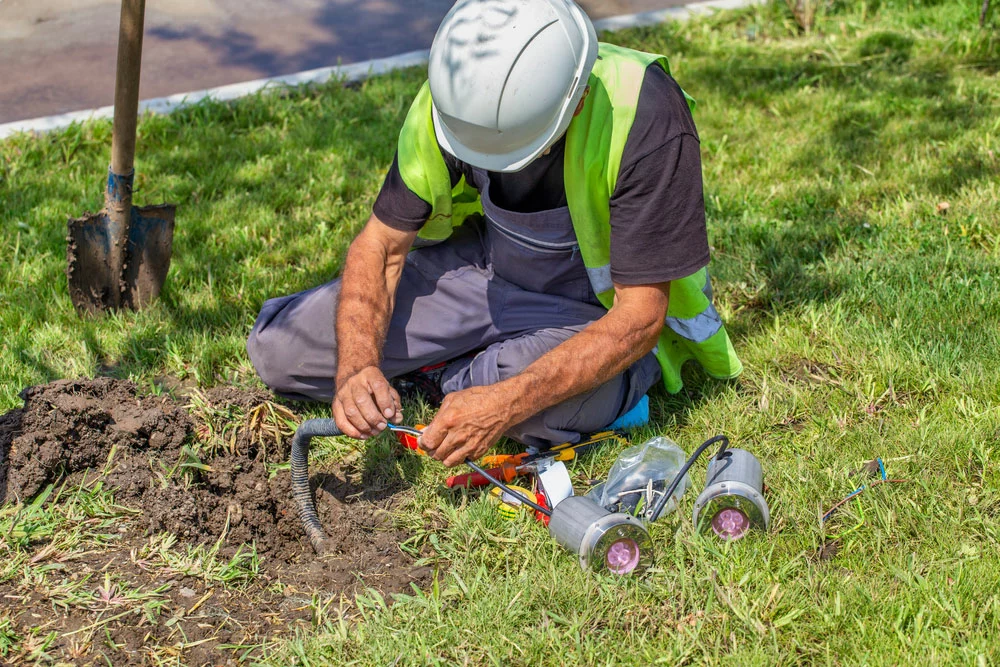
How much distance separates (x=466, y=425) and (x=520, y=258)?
821 mm

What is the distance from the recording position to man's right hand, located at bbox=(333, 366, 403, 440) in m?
2.80

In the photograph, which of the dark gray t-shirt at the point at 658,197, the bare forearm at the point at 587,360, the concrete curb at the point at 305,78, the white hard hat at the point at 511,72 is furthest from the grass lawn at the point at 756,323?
the white hard hat at the point at 511,72

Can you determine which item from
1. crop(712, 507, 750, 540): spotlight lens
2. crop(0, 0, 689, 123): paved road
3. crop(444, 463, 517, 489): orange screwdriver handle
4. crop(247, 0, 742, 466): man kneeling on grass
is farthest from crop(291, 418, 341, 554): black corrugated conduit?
crop(0, 0, 689, 123): paved road

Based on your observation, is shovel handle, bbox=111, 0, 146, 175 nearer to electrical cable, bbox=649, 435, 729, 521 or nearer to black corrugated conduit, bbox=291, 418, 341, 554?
black corrugated conduit, bbox=291, 418, 341, 554

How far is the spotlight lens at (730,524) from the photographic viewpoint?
112 inches

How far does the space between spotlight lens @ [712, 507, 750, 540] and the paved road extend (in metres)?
4.57

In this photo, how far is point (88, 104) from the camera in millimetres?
5770

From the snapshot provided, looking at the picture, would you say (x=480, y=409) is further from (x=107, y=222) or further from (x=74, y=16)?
(x=74, y=16)

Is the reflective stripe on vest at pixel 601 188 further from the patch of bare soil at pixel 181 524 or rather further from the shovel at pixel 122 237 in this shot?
the shovel at pixel 122 237

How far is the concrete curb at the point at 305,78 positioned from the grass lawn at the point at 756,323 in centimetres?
16

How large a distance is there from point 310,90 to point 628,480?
3777mm

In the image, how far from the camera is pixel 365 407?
110 inches

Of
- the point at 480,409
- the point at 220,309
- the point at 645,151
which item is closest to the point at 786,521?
the point at 480,409

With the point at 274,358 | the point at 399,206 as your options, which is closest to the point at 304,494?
the point at 274,358
